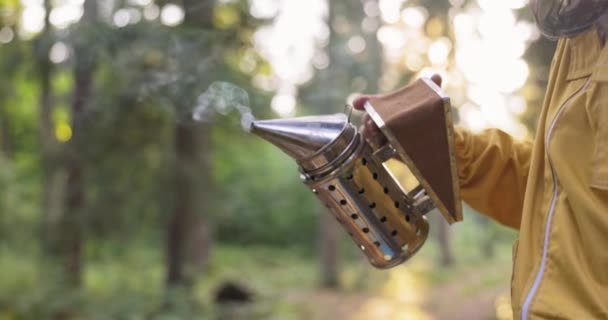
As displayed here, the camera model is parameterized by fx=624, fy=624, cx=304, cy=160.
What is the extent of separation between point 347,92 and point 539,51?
8.01ft

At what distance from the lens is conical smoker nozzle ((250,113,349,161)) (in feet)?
5.13

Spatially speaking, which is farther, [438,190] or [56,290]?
[56,290]

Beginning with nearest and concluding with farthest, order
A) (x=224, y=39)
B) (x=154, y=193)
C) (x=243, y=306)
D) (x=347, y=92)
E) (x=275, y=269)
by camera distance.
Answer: (x=224, y=39) → (x=347, y=92) → (x=154, y=193) → (x=243, y=306) → (x=275, y=269)

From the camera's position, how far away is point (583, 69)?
1.24 meters

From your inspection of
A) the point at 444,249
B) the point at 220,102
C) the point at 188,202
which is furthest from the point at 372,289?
the point at 220,102

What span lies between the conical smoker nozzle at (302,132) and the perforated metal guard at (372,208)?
0.07 m

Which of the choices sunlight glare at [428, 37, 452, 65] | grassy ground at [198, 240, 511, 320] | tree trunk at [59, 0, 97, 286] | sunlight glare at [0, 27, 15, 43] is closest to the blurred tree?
sunlight glare at [428, 37, 452, 65]

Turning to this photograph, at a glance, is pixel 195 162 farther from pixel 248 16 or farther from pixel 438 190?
pixel 438 190

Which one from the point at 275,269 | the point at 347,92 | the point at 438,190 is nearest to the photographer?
the point at 438,190

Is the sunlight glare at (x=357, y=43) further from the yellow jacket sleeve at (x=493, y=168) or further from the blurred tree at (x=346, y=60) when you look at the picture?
the yellow jacket sleeve at (x=493, y=168)

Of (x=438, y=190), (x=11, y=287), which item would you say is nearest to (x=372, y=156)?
(x=438, y=190)

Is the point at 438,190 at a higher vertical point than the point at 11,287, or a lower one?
higher

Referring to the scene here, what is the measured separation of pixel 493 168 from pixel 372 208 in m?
0.33

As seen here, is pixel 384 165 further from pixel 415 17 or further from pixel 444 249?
pixel 444 249
